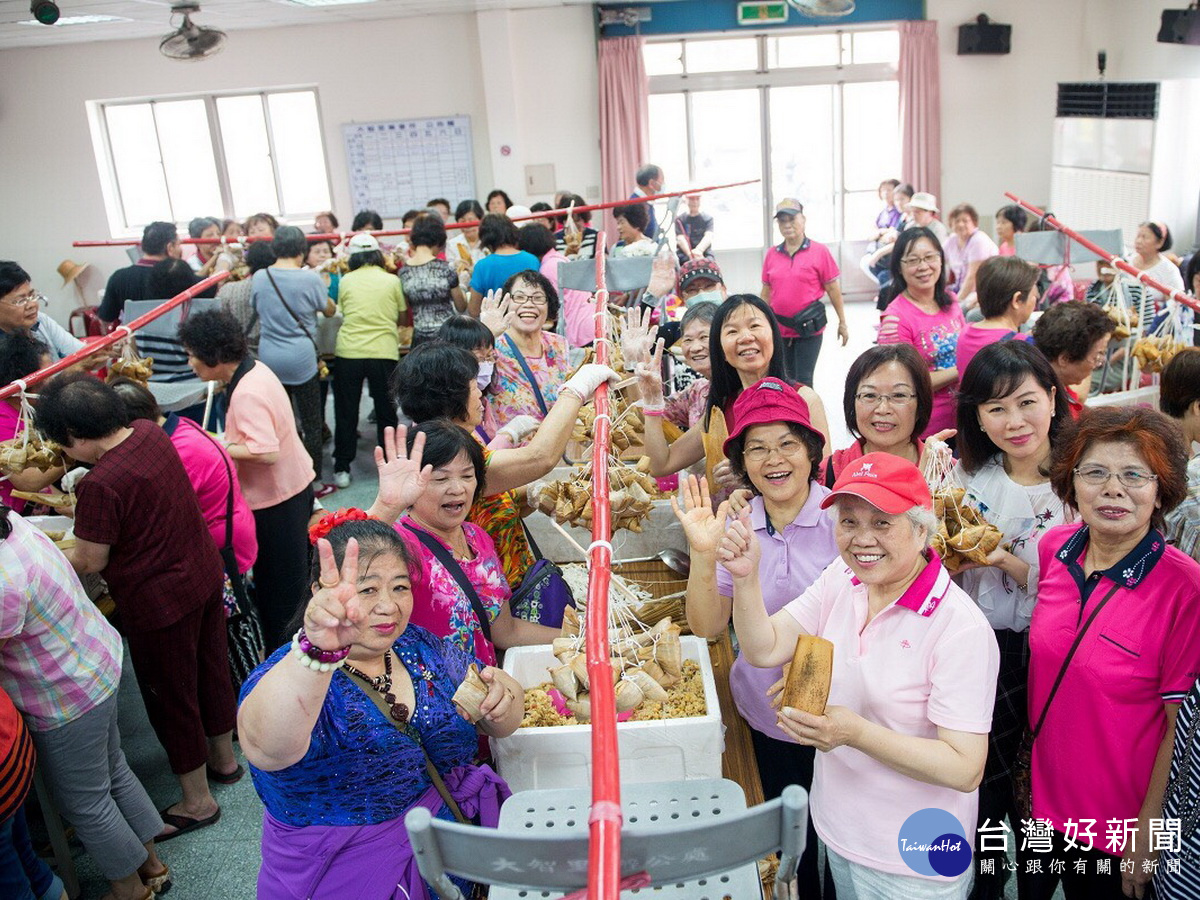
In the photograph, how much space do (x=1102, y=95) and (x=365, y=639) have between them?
8.87 meters

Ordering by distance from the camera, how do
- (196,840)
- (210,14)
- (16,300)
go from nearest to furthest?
(196,840), (16,300), (210,14)

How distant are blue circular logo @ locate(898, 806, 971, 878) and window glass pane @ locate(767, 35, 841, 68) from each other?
960 centimetres

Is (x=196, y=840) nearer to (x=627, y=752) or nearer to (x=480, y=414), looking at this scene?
(x=480, y=414)

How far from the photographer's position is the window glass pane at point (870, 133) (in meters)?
9.97

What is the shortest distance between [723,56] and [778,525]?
9001 millimetres

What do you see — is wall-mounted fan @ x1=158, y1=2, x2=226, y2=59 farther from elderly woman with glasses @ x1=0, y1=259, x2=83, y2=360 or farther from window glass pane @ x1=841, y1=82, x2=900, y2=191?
window glass pane @ x1=841, y1=82, x2=900, y2=191

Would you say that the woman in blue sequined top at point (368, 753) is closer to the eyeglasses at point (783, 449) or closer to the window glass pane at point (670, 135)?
the eyeglasses at point (783, 449)

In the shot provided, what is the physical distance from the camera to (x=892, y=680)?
4.97ft

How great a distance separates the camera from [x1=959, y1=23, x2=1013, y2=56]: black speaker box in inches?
366

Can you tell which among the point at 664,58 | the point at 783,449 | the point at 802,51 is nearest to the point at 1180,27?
the point at 802,51

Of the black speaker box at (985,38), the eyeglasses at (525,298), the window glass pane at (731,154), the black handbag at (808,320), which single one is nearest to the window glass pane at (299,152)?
the window glass pane at (731,154)

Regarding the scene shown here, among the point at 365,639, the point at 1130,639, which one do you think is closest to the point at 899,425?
the point at 1130,639

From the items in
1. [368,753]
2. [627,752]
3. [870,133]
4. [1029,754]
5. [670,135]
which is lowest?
[1029,754]

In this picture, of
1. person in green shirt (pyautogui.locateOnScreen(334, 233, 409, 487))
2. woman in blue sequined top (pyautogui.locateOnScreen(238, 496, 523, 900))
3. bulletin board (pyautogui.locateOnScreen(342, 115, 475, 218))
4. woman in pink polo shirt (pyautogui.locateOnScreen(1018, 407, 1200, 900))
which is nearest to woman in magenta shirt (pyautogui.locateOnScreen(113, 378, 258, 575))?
woman in blue sequined top (pyautogui.locateOnScreen(238, 496, 523, 900))
